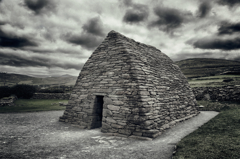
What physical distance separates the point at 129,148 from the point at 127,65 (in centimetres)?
380

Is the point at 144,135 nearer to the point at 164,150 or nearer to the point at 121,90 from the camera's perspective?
the point at 164,150

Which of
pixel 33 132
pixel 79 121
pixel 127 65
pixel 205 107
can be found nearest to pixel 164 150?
pixel 127 65

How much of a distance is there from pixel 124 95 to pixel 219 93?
43.8 ft

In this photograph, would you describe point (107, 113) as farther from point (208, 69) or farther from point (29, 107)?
point (208, 69)

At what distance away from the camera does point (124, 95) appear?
→ 20.8ft

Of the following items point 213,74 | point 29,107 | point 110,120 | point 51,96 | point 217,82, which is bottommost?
point 29,107

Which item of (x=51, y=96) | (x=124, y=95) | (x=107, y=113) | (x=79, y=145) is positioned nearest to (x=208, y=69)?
(x=51, y=96)

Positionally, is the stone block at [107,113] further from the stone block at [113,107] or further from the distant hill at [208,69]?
the distant hill at [208,69]

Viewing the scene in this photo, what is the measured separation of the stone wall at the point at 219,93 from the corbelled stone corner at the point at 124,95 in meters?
7.45

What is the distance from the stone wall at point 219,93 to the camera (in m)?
13.0

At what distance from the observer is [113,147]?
4.88m

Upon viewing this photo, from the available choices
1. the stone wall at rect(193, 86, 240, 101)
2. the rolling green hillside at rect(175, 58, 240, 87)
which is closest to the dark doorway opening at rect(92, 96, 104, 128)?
the stone wall at rect(193, 86, 240, 101)

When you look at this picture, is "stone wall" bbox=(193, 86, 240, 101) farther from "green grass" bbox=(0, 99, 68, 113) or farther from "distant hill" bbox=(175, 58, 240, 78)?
"distant hill" bbox=(175, 58, 240, 78)

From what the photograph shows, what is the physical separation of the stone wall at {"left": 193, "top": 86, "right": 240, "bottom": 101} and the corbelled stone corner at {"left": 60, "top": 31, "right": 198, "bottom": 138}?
7454mm
